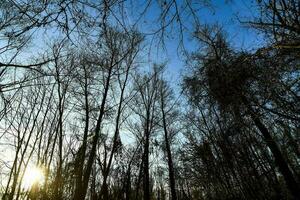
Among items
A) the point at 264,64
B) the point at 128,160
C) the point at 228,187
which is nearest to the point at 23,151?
the point at 128,160

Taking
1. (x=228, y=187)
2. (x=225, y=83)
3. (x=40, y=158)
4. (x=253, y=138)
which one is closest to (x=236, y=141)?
(x=253, y=138)

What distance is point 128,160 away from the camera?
18.5 meters

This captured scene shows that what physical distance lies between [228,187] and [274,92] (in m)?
11.0

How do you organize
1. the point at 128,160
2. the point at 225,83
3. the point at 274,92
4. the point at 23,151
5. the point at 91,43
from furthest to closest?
the point at 128,160 → the point at 23,151 → the point at 225,83 → the point at 274,92 → the point at 91,43

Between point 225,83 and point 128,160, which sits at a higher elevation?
point 128,160

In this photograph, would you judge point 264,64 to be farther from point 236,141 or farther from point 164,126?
point 164,126

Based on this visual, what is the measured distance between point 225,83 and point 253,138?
993 centimetres

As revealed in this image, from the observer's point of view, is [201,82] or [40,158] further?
[40,158]

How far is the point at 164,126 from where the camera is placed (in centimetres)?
1680

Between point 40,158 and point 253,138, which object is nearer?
point 253,138

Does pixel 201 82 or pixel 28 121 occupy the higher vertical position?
pixel 28 121

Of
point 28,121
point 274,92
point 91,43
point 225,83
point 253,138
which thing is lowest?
point 274,92

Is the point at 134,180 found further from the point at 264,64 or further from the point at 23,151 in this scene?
the point at 264,64

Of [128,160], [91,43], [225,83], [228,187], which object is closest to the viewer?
[91,43]
